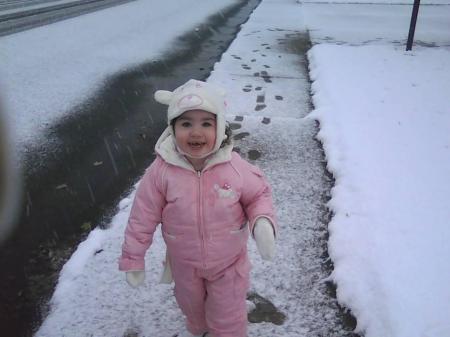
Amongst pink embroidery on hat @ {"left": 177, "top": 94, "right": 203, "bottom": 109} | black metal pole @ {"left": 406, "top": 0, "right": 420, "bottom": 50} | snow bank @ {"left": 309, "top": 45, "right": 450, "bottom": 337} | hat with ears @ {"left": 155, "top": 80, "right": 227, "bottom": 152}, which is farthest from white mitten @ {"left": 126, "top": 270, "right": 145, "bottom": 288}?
black metal pole @ {"left": 406, "top": 0, "right": 420, "bottom": 50}

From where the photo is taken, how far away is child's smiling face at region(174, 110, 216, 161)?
1506 mm

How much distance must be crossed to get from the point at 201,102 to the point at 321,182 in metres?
1.95

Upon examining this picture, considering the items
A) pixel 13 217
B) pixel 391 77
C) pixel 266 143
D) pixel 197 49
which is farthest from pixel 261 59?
pixel 13 217

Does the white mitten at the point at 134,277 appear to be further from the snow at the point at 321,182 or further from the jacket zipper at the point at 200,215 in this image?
the snow at the point at 321,182

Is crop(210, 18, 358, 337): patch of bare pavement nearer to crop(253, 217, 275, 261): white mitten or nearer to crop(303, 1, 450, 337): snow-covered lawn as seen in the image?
crop(303, 1, 450, 337): snow-covered lawn

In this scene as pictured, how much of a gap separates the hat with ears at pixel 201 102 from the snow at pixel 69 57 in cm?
271

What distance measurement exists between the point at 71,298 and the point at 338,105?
3.52 metres

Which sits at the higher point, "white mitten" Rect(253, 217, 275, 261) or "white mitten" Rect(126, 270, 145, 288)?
"white mitten" Rect(253, 217, 275, 261)

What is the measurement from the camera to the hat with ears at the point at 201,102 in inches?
57.9

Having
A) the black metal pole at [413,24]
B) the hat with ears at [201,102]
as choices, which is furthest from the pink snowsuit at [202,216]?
the black metal pole at [413,24]

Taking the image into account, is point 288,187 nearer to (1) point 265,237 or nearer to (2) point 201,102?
(1) point 265,237

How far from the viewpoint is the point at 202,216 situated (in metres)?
1.54

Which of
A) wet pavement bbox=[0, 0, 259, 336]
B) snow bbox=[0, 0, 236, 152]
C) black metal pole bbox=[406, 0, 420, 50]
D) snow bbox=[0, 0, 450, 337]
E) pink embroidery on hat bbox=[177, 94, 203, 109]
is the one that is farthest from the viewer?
black metal pole bbox=[406, 0, 420, 50]

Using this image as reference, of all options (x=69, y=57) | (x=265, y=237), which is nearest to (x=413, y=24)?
(x=69, y=57)
